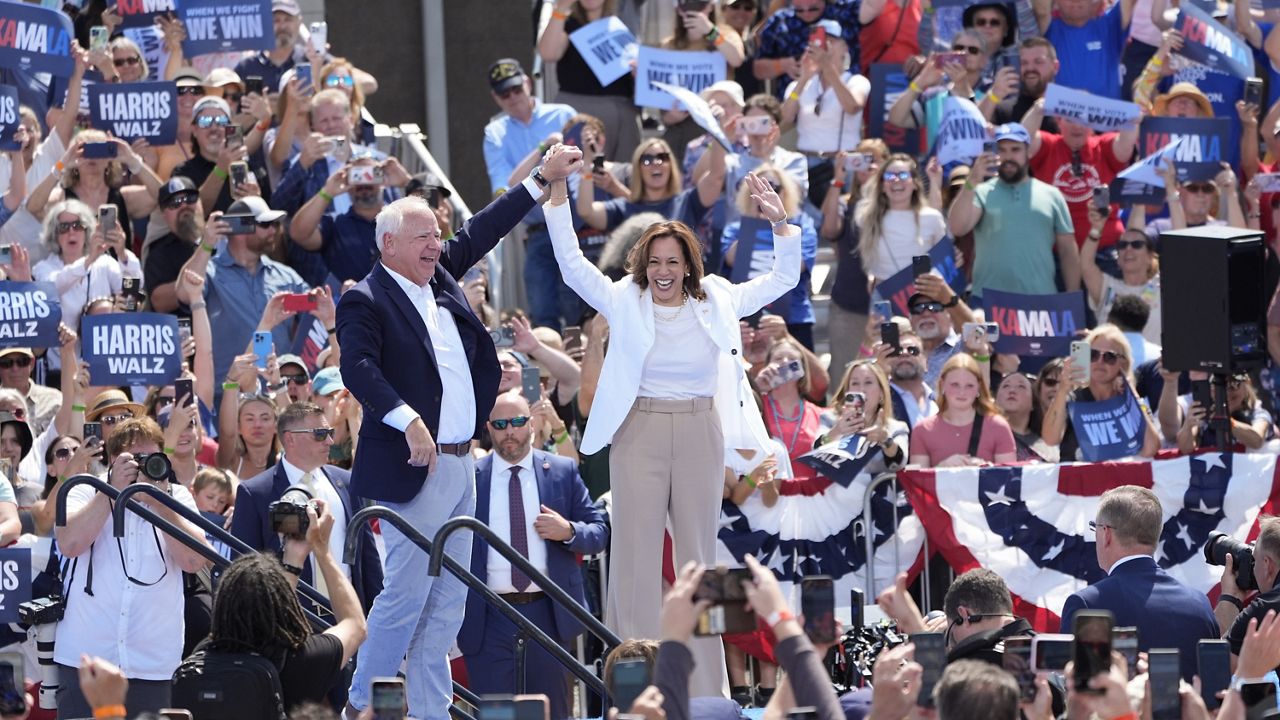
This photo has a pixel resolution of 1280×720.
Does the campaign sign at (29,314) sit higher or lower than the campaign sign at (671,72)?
lower

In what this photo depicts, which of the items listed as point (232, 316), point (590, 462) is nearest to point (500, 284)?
point (232, 316)

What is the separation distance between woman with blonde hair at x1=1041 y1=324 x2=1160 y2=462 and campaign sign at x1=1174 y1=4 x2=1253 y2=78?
3.59 metres

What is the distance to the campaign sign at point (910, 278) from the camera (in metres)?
12.7

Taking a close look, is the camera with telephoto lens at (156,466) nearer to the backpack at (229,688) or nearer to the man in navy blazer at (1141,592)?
the backpack at (229,688)

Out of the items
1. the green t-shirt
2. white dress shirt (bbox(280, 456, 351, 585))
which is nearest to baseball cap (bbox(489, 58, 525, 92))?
the green t-shirt

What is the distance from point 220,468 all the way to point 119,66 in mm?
4120

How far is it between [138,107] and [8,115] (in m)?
0.97

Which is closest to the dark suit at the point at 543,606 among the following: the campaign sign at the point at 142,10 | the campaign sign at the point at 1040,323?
the campaign sign at the point at 1040,323

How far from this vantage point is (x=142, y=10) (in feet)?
46.7

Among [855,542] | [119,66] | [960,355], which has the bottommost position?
[855,542]

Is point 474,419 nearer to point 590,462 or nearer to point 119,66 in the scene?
point 590,462

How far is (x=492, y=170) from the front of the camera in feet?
46.3

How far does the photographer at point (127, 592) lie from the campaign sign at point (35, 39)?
4.64 meters

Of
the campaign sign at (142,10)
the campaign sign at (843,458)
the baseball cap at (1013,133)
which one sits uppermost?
the campaign sign at (142,10)
